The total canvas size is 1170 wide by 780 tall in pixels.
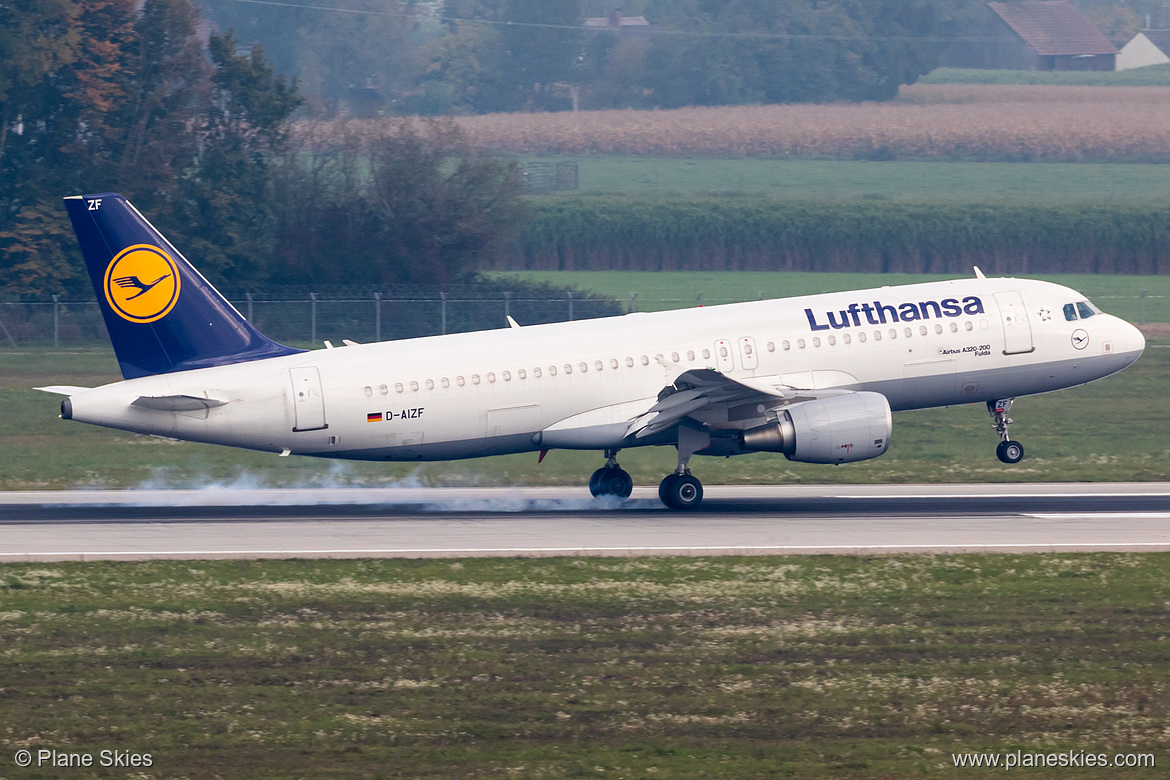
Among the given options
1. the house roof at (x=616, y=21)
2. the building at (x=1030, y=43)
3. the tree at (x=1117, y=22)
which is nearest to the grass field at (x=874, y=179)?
the building at (x=1030, y=43)

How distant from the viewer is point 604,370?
113 ft

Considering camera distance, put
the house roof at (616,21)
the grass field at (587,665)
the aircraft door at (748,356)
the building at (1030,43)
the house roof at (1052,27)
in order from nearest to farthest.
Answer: the grass field at (587,665) → the aircraft door at (748,356) → the building at (1030,43) → the house roof at (1052,27) → the house roof at (616,21)

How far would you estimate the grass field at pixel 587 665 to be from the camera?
58.0 ft

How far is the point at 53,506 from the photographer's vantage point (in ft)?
116

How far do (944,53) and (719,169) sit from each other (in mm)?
30521

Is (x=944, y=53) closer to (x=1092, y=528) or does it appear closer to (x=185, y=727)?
(x=1092, y=528)

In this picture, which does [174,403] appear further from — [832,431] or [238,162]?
[238,162]

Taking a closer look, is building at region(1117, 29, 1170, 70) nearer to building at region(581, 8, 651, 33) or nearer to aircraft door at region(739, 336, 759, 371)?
building at region(581, 8, 651, 33)

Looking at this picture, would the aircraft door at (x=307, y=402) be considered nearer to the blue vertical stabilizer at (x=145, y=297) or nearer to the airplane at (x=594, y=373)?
the airplane at (x=594, y=373)

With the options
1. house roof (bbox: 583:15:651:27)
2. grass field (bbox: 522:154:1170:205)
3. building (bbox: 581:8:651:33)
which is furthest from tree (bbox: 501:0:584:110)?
grass field (bbox: 522:154:1170:205)

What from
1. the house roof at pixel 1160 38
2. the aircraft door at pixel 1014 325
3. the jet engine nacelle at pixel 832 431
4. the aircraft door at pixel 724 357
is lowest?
the jet engine nacelle at pixel 832 431

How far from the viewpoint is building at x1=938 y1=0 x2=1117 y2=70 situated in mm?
117188

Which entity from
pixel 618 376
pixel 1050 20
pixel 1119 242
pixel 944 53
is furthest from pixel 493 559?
pixel 1050 20

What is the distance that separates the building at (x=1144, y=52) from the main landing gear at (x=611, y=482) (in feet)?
345
